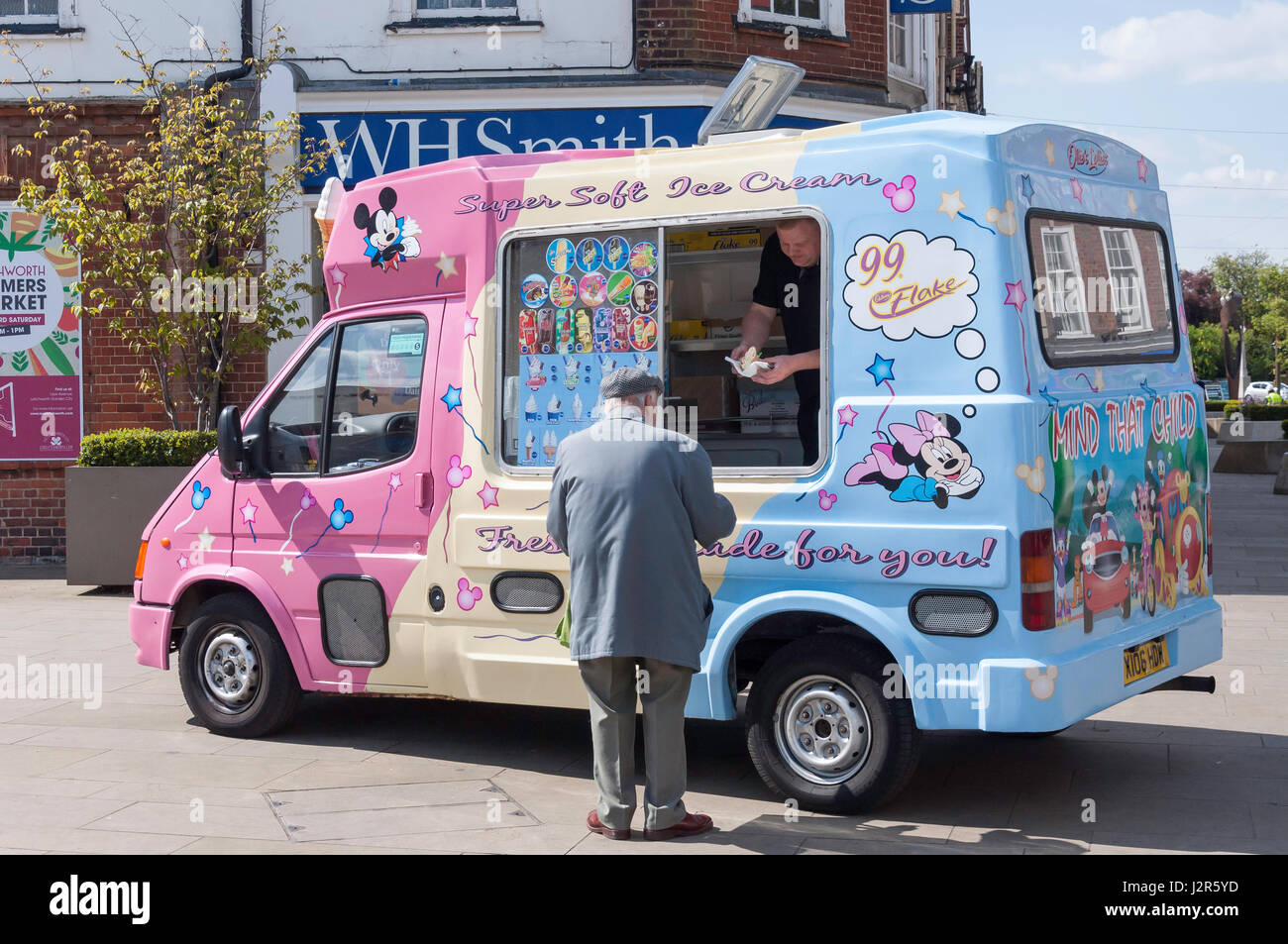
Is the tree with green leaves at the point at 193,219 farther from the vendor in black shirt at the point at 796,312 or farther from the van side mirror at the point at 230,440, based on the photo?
the vendor in black shirt at the point at 796,312

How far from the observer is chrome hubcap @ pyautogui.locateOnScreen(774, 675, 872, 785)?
5.63 m

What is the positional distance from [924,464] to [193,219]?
921 cm

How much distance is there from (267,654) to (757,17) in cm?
867

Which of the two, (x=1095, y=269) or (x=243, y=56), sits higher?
(x=243, y=56)

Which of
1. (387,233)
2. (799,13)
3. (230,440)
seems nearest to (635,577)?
(387,233)

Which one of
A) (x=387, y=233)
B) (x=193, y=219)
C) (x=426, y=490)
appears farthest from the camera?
(x=193, y=219)

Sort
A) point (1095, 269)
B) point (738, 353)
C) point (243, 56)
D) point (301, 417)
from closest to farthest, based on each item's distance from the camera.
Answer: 1. point (1095, 269)
2. point (738, 353)
3. point (301, 417)
4. point (243, 56)

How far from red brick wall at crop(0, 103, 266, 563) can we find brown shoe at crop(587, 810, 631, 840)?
9.45 meters

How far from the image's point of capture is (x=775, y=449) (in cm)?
610

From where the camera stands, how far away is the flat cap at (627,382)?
5.33 meters

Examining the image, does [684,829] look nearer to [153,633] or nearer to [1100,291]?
[1100,291]

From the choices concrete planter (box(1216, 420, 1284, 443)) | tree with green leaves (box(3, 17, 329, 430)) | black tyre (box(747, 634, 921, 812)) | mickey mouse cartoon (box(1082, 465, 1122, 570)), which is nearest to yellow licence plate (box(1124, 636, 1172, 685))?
mickey mouse cartoon (box(1082, 465, 1122, 570))

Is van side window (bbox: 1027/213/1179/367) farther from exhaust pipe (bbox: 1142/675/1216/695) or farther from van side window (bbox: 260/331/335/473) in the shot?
van side window (bbox: 260/331/335/473)

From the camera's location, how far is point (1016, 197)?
5.38m
